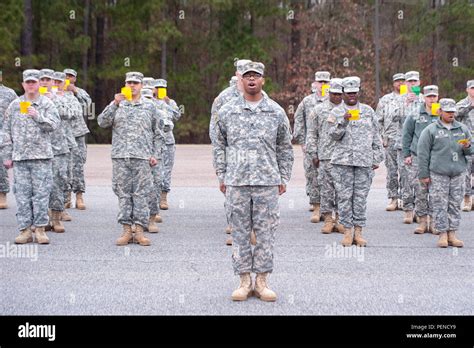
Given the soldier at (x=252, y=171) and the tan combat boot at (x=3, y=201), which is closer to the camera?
the soldier at (x=252, y=171)

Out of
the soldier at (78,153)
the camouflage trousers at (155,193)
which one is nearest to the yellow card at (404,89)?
the camouflage trousers at (155,193)

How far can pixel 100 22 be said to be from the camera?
43594 mm

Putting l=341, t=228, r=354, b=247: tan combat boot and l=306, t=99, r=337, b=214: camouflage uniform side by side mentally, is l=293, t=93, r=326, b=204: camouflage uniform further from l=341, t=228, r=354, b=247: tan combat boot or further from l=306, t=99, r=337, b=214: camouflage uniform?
l=341, t=228, r=354, b=247: tan combat boot

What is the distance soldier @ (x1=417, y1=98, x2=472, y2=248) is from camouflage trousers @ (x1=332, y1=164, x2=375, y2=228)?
832mm

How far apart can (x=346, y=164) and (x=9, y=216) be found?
20.2 ft

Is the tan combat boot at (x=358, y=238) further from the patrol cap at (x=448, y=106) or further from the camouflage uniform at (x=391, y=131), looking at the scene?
the camouflage uniform at (x=391, y=131)

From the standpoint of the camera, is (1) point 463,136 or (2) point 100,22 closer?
(1) point 463,136

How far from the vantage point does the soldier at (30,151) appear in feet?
34.6

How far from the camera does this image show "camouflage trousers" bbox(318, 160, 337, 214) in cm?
1229

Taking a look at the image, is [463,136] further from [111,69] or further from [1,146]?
[111,69]

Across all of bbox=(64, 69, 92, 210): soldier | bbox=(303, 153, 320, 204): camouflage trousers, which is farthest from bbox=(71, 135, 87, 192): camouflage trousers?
bbox=(303, 153, 320, 204): camouflage trousers

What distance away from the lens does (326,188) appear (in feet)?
40.7

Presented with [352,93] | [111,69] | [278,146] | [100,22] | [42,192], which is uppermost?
[100,22]

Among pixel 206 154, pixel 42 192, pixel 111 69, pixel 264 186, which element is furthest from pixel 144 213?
pixel 111 69
